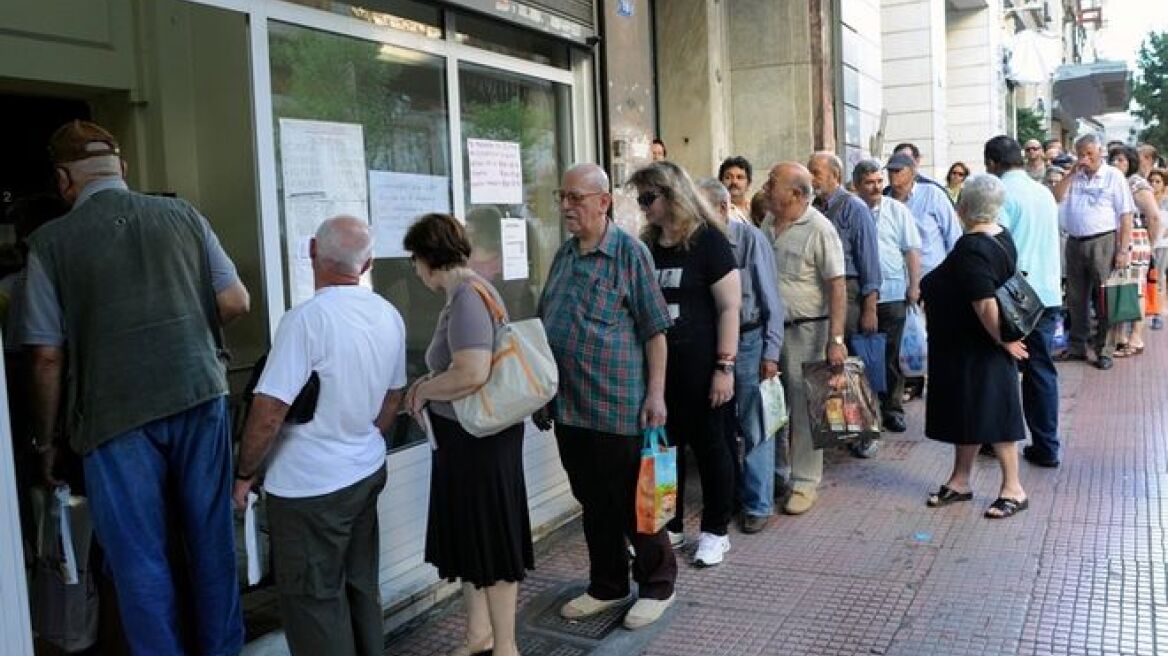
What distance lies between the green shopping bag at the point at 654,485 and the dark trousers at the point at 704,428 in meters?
0.47

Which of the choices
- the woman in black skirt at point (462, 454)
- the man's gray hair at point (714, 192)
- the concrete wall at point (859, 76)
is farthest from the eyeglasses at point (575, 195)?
the concrete wall at point (859, 76)

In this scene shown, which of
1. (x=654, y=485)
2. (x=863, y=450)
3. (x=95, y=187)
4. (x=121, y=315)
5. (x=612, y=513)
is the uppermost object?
(x=95, y=187)

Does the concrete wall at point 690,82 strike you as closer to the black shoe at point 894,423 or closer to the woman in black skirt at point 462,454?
the black shoe at point 894,423

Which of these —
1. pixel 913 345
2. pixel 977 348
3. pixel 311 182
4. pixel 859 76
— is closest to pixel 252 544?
pixel 311 182

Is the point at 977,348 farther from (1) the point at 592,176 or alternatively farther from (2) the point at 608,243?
(1) the point at 592,176

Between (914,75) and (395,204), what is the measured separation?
960 centimetres

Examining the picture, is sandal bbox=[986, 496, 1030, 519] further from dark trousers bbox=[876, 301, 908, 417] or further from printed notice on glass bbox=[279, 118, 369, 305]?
printed notice on glass bbox=[279, 118, 369, 305]

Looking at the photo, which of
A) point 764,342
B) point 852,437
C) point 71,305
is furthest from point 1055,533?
point 71,305

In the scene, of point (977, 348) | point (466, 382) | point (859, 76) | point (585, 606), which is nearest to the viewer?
point (466, 382)

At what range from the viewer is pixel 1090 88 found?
77.5ft

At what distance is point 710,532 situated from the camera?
459 cm

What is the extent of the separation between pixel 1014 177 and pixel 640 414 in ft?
13.0

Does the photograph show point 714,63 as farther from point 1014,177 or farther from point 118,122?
point 118,122

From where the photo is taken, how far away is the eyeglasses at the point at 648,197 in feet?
13.8
